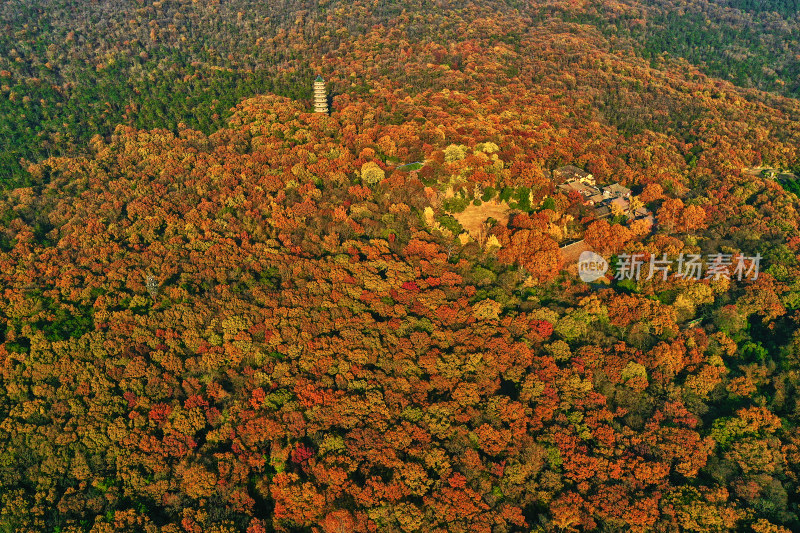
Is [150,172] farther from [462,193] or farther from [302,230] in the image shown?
[462,193]

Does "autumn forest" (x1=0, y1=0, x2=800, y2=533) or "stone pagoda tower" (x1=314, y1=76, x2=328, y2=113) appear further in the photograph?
"stone pagoda tower" (x1=314, y1=76, x2=328, y2=113)

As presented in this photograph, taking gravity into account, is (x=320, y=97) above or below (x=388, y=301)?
above

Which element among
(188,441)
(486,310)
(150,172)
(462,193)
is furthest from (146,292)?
(462,193)

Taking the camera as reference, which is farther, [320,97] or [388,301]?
[320,97]

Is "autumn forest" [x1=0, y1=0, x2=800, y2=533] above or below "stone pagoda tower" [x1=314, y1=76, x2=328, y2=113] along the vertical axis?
below
